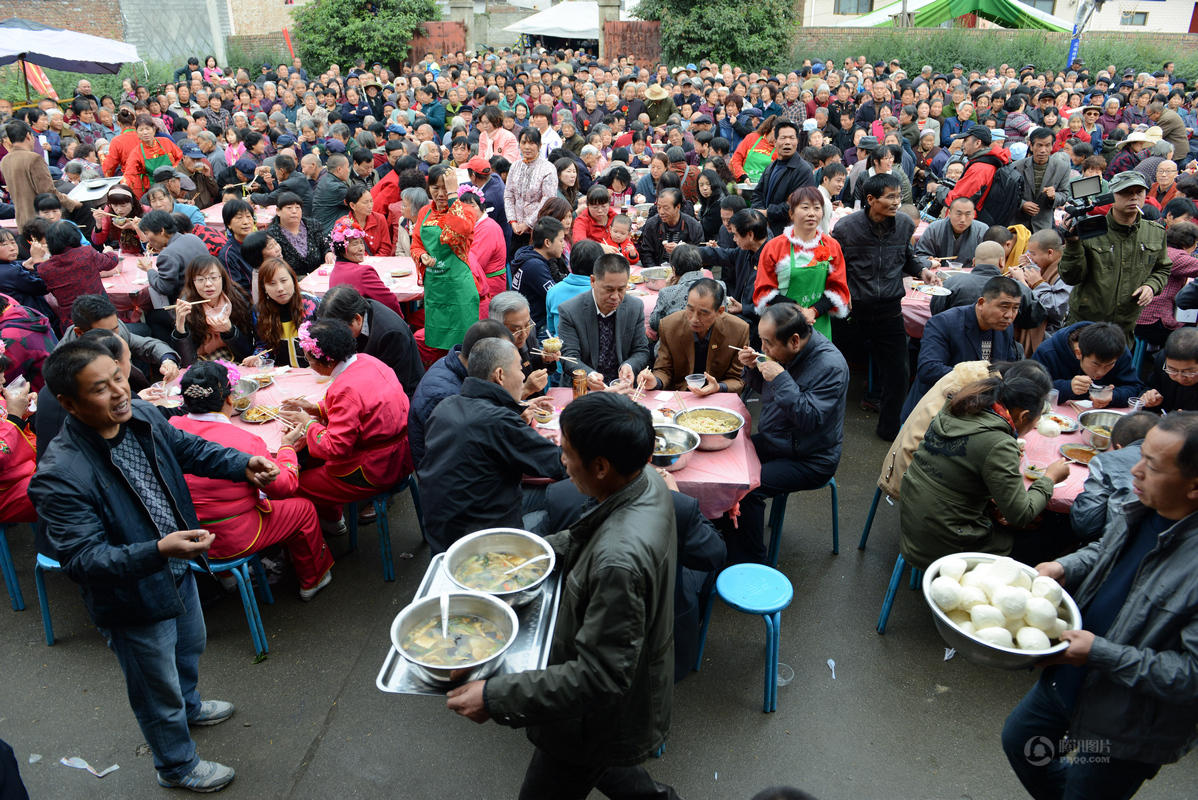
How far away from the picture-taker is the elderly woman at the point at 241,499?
13.0 ft

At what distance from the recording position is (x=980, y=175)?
772 centimetres

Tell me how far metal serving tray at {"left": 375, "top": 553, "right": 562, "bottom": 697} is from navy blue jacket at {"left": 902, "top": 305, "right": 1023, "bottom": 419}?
3672 millimetres

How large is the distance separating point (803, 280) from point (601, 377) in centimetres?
191

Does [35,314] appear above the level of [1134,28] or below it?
below

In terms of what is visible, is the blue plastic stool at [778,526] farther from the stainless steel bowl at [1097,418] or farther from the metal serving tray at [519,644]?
the metal serving tray at [519,644]

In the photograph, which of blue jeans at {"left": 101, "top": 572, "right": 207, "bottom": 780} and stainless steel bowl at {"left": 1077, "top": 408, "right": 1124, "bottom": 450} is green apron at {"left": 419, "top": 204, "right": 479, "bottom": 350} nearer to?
blue jeans at {"left": 101, "top": 572, "right": 207, "bottom": 780}

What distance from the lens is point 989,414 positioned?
12.3 feet

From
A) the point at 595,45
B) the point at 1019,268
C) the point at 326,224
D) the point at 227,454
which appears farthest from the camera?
the point at 595,45

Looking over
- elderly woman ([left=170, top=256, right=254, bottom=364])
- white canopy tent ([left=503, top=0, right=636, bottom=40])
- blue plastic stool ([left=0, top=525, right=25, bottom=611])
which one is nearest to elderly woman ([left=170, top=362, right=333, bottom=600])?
blue plastic stool ([left=0, top=525, right=25, bottom=611])

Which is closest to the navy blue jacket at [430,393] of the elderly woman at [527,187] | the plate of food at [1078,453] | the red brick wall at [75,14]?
the plate of food at [1078,453]

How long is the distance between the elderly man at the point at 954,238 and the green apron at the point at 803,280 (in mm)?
1779

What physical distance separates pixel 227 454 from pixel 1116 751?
3.63 meters

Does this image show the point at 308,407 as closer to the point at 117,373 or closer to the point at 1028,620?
the point at 117,373

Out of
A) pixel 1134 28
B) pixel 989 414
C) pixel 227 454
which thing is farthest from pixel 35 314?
pixel 1134 28
